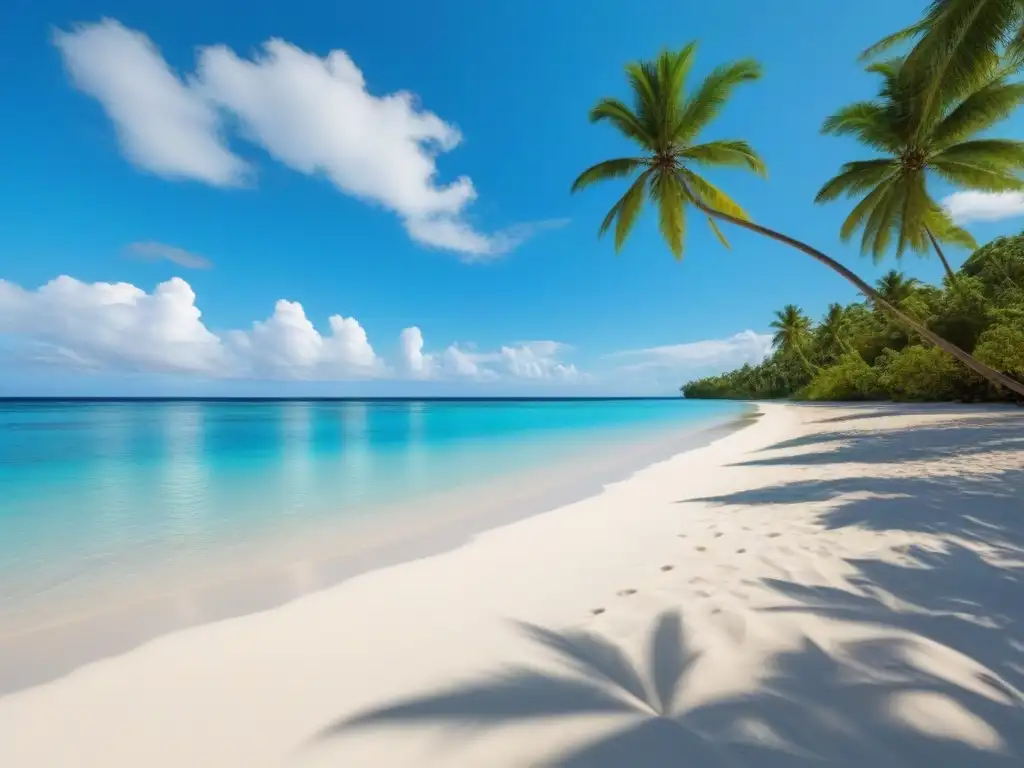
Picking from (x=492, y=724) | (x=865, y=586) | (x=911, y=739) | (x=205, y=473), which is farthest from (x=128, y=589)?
(x=205, y=473)

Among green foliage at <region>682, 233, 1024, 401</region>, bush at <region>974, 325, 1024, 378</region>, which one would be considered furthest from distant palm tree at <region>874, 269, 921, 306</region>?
bush at <region>974, 325, 1024, 378</region>

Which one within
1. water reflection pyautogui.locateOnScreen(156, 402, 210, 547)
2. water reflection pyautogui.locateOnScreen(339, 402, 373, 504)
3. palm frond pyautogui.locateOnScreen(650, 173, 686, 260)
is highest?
palm frond pyautogui.locateOnScreen(650, 173, 686, 260)

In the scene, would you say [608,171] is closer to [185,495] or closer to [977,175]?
[977,175]

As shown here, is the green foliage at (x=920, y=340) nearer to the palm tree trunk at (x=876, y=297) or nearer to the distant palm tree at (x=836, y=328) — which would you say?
the distant palm tree at (x=836, y=328)

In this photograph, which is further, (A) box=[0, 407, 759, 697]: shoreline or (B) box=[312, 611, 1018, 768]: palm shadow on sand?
(A) box=[0, 407, 759, 697]: shoreline

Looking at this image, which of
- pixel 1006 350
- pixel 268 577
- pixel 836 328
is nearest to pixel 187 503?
pixel 268 577

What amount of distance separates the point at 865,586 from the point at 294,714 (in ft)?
10.3

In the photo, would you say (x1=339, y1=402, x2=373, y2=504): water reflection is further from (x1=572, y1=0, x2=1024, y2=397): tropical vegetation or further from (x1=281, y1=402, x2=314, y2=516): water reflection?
(x1=572, y1=0, x2=1024, y2=397): tropical vegetation

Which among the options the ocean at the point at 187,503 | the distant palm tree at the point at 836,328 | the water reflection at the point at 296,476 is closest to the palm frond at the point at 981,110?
the ocean at the point at 187,503

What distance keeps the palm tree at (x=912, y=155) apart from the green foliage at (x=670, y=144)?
3.15 m

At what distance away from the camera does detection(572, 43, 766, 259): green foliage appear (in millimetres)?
10445

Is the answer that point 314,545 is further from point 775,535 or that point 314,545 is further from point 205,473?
point 205,473

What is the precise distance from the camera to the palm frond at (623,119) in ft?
36.0

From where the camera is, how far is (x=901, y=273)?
1248 inches
